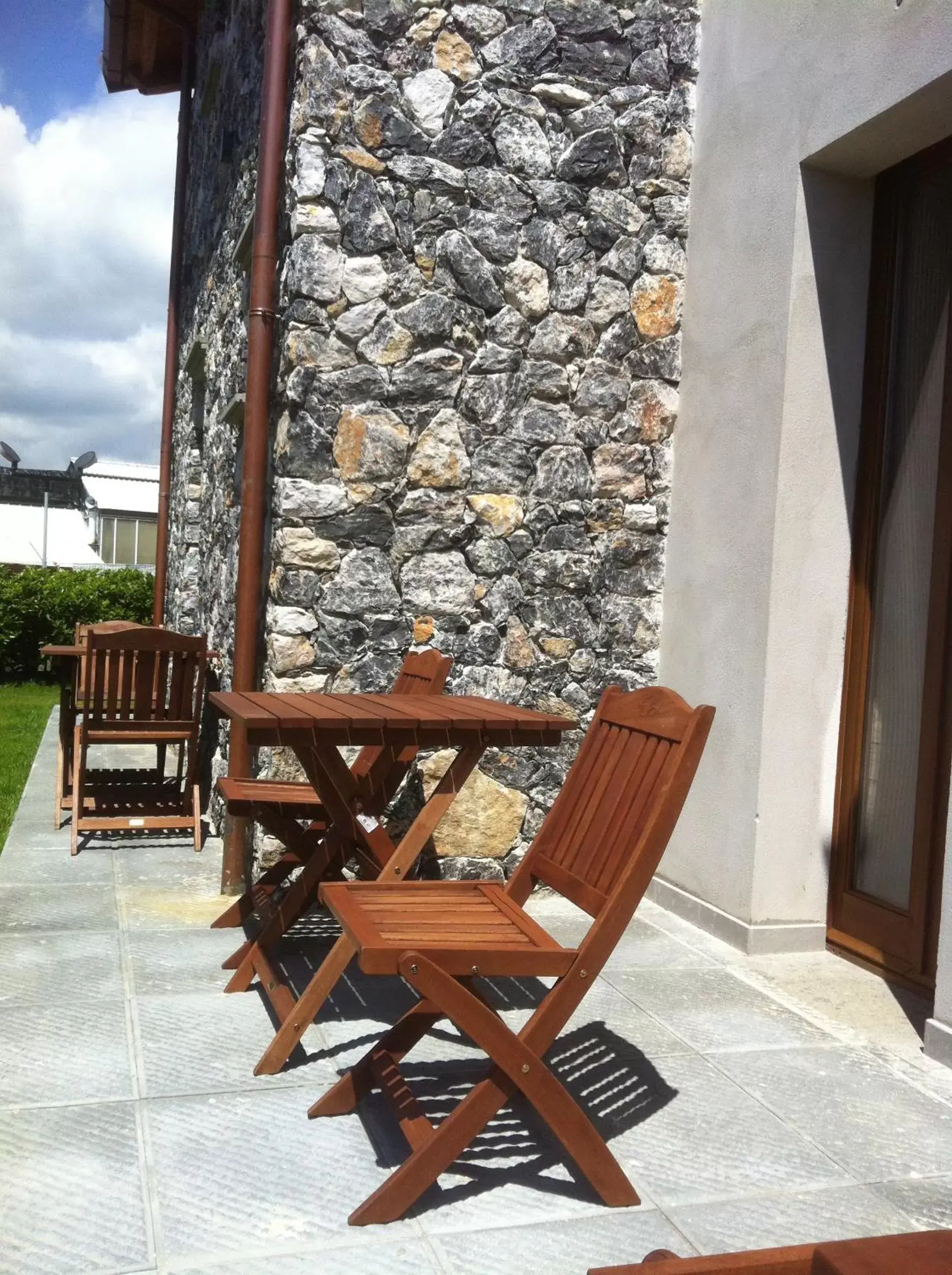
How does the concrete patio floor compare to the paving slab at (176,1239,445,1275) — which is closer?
the paving slab at (176,1239,445,1275)

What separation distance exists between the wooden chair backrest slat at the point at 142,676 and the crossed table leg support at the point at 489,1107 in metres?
3.34

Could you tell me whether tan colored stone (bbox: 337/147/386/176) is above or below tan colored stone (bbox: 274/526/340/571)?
above

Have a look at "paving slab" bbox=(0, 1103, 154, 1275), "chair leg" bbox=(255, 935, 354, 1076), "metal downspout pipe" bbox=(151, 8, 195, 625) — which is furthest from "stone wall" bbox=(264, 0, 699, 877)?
"metal downspout pipe" bbox=(151, 8, 195, 625)

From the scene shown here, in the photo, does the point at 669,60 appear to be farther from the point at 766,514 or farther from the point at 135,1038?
the point at 135,1038

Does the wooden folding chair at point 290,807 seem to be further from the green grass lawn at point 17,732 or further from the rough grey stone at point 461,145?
the rough grey stone at point 461,145

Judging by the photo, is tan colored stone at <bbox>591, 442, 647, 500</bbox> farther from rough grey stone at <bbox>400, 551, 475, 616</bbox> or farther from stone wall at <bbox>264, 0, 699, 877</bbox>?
rough grey stone at <bbox>400, 551, 475, 616</bbox>

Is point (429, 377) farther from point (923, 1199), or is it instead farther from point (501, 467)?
point (923, 1199)

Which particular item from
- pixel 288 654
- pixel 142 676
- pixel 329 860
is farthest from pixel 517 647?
pixel 142 676

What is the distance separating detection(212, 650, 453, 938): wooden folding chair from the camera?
138 inches

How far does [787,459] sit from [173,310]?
6.34m

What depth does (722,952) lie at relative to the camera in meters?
4.04

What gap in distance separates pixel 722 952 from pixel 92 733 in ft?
9.80

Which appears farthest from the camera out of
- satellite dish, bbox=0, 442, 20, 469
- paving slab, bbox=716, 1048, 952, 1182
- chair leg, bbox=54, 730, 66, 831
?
satellite dish, bbox=0, 442, 20, 469

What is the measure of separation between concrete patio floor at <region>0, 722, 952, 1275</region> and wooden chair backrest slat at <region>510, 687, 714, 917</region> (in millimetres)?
562
